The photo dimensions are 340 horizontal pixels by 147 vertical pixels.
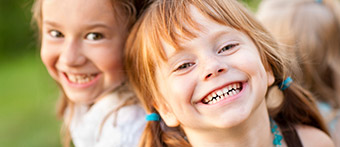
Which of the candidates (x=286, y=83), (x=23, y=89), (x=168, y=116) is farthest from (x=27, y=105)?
(x=286, y=83)

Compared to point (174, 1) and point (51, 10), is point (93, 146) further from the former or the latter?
point (174, 1)

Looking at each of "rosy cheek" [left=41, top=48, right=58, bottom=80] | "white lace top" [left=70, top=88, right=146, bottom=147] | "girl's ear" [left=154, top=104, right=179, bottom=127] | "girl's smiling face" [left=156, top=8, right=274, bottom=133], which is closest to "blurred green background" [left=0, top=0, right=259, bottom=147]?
"rosy cheek" [left=41, top=48, right=58, bottom=80]

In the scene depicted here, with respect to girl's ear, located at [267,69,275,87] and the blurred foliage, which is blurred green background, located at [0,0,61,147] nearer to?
the blurred foliage

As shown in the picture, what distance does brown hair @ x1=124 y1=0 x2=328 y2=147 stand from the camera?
197cm

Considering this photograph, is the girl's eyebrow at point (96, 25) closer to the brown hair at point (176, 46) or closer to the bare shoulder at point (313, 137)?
the brown hair at point (176, 46)

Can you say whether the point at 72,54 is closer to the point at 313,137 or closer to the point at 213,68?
the point at 213,68

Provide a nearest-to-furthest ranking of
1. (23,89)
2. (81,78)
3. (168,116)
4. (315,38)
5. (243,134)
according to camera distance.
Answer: (243,134), (168,116), (81,78), (315,38), (23,89)

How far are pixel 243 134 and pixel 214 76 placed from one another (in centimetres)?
39

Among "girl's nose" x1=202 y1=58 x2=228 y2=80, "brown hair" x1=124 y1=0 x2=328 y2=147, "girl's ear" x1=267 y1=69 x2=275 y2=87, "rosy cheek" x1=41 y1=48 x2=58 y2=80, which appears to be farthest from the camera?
"rosy cheek" x1=41 y1=48 x2=58 y2=80

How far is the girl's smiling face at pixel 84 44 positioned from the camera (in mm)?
2293

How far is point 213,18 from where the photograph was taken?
194cm

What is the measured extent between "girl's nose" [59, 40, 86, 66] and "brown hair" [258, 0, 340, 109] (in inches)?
59.3

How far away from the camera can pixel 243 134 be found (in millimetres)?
2041

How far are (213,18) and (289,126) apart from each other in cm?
89
